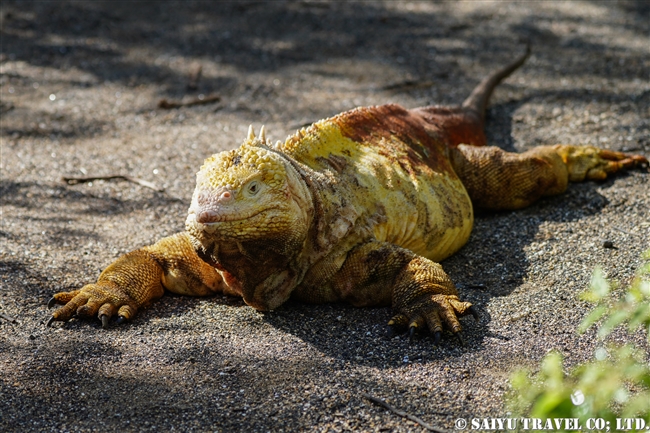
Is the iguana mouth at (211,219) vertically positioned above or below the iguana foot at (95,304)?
above

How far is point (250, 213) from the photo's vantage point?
3768mm

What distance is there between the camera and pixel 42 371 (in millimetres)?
3771

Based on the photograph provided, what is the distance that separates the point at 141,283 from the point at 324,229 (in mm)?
1056

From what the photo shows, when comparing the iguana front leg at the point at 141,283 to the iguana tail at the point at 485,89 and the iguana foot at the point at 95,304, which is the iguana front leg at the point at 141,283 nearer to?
the iguana foot at the point at 95,304

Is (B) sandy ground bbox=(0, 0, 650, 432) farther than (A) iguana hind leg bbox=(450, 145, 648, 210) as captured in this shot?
No

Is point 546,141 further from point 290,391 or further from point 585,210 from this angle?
point 290,391

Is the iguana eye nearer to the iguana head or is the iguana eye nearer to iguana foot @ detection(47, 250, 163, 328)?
the iguana head

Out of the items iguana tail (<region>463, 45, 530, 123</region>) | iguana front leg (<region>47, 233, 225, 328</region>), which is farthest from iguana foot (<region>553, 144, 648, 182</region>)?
iguana front leg (<region>47, 233, 225, 328</region>)

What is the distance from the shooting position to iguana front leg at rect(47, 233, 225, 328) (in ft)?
14.0

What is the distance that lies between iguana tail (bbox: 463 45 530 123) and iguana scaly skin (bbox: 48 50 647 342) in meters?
1.44

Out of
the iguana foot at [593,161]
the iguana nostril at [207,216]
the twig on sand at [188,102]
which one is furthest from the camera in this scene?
the twig on sand at [188,102]

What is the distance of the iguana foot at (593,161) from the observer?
5.99 m

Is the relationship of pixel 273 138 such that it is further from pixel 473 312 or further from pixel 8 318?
pixel 473 312

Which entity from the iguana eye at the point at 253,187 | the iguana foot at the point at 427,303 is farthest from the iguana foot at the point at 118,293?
the iguana foot at the point at 427,303
